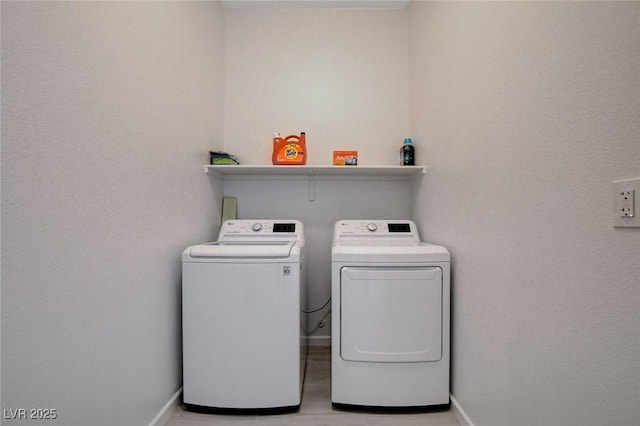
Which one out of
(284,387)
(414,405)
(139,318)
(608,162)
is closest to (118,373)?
(139,318)

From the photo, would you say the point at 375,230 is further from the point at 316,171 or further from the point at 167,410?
the point at 167,410

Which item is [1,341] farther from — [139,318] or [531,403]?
[531,403]

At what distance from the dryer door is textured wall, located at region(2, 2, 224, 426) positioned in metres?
0.98

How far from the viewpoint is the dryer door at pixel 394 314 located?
1426mm

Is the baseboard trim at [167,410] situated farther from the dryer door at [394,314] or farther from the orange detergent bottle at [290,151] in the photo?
the orange detergent bottle at [290,151]

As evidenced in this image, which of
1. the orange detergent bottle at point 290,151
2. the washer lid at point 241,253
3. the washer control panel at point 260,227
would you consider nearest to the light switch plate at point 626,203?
the washer lid at point 241,253

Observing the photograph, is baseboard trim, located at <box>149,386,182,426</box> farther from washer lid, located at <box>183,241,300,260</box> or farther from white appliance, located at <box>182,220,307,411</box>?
washer lid, located at <box>183,241,300,260</box>

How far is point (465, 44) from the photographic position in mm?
1362

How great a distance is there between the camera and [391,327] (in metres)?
1.43

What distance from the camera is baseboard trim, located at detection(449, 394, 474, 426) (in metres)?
1.33

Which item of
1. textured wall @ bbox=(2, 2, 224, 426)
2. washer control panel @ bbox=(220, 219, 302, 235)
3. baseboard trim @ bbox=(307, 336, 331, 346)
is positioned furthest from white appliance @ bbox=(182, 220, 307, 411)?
baseboard trim @ bbox=(307, 336, 331, 346)

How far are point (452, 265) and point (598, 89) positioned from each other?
101 cm

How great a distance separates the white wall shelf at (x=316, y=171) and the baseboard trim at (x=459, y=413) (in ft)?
4.48

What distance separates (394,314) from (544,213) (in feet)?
2.72
